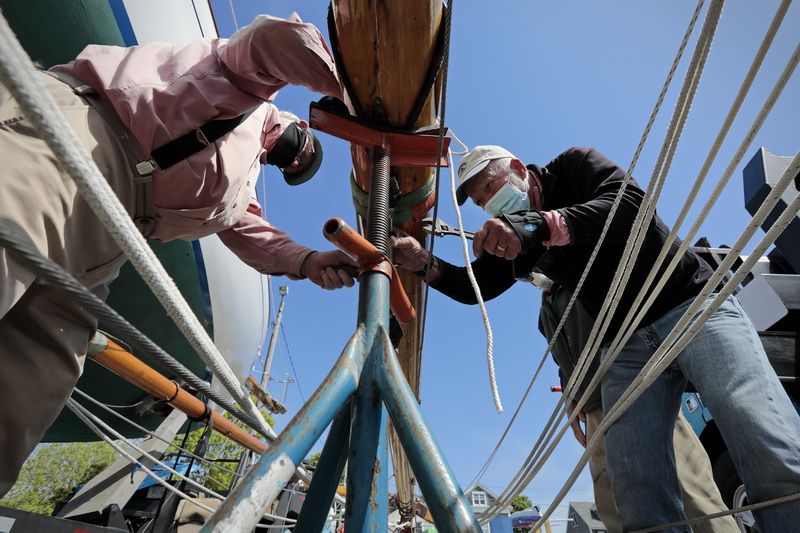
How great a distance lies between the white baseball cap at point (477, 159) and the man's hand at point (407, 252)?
0.43m

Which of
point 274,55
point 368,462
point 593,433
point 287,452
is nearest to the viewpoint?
point 287,452

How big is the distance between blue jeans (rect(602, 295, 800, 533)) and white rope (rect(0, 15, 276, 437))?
112 centimetres

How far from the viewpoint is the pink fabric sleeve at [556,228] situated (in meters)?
1.15

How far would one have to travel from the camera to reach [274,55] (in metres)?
0.91

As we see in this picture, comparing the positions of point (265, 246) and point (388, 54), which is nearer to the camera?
point (388, 54)

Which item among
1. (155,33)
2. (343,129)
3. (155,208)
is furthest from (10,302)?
(155,33)

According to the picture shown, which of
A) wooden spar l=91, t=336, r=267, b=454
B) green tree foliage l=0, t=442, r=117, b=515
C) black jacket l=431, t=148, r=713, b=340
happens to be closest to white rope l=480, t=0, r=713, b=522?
black jacket l=431, t=148, r=713, b=340

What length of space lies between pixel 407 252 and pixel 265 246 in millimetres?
500

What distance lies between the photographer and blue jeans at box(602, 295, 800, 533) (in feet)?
2.73

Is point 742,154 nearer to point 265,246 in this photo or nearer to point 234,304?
point 265,246

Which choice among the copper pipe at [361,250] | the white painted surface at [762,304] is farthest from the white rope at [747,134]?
the white painted surface at [762,304]

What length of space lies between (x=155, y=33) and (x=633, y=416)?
288 centimetres

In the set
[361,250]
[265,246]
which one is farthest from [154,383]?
[361,250]

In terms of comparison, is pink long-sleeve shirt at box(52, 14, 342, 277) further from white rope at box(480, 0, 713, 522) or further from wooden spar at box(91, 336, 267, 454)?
wooden spar at box(91, 336, 267, 454)
